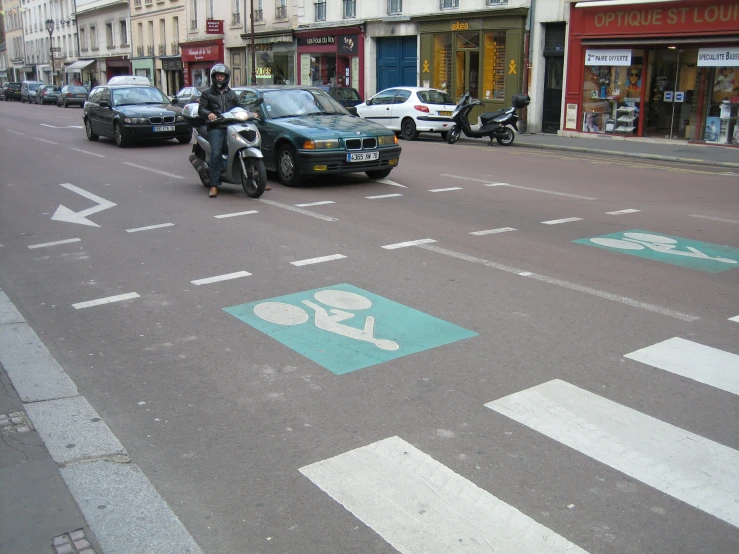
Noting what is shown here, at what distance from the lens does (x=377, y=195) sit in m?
12.2

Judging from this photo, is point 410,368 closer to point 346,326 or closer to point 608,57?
point 346,326

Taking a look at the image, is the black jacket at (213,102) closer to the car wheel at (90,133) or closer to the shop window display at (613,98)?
the car wheel at (90,133)

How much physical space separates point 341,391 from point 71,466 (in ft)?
5.20

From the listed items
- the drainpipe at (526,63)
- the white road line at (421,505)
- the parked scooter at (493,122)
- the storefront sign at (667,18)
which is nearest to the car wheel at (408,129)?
the parked scooter at (493,122)

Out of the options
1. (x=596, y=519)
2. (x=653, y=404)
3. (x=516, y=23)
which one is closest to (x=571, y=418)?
(x=653, y=404)

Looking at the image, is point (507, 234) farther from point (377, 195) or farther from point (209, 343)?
point (209, 343)

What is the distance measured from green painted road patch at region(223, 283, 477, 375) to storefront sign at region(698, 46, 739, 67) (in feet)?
57.8

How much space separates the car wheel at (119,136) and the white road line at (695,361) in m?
17.3

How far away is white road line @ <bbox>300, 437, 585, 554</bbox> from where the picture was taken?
3312 mm

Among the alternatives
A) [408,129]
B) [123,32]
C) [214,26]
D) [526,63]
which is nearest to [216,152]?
[408,129]

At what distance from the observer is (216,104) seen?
12109 mm

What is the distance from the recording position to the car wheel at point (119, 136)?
20297mm

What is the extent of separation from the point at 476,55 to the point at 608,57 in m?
6.40

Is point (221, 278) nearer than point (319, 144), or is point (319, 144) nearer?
point (221, 278)
